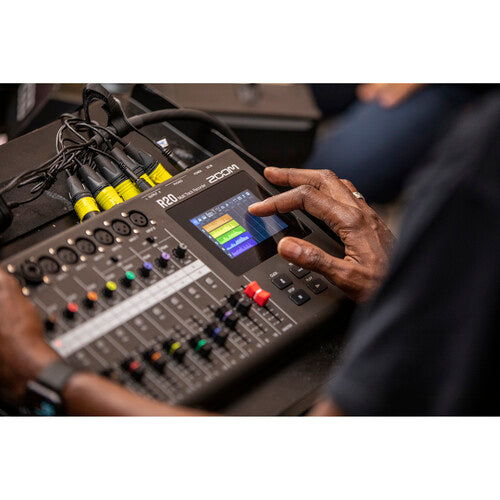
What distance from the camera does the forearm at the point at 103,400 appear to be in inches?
40.0

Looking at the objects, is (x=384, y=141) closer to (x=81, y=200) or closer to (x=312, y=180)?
(x=312, y=180)

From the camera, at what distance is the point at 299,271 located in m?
1.31

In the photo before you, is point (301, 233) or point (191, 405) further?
point (301, 233)

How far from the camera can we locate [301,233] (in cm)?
141

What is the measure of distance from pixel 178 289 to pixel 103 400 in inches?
10.3

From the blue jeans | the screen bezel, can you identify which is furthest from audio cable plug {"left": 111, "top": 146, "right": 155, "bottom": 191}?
the blue jeans

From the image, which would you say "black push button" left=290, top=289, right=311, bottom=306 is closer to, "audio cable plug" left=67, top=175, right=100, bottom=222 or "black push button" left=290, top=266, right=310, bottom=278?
"black push button" left=290, top=266, right=310, bottom=278

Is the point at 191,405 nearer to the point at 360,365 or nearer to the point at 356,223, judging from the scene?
the point at 360,365

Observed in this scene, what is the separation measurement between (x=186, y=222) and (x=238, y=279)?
0.16 meters

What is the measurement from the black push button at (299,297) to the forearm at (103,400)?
1.11 feet

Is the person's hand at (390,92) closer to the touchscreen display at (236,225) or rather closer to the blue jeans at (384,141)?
the blue jeans at (384,141)

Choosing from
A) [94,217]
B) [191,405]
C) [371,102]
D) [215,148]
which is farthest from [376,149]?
[191,405]

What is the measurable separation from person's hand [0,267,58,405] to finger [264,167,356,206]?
1.96 feet

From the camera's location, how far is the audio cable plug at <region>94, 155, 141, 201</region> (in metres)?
1.40
